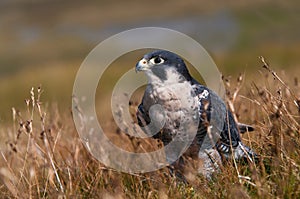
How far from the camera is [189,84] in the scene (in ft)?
16.0

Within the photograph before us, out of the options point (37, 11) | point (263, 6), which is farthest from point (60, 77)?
point (37, 11)

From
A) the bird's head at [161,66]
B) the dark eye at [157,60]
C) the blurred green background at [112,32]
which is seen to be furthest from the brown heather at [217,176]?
the blurred green background at [112,32]

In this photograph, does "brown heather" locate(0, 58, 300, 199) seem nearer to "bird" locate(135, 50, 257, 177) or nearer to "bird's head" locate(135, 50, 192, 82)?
"bird" locate(135, 50, 257, 177)

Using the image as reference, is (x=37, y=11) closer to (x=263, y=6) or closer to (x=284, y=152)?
(x=263, y=6)

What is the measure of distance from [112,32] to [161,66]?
6800 cm

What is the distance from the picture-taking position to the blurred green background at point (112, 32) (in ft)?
95.5

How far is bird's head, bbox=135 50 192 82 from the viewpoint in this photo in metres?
4.74

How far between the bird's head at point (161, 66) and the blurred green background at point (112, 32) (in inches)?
722

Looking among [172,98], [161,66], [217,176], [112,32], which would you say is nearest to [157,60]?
[161,66]

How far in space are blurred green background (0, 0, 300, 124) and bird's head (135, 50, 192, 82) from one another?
18332 mm

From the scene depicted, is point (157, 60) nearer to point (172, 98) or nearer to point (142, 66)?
point (142, 66)

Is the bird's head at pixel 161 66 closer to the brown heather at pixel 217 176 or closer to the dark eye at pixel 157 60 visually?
the dark eye at pixel 157 60

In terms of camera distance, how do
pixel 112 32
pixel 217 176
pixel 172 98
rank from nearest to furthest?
pixel 217 176
pixel 172 98
pixel 112 32

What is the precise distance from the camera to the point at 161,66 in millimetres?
4742
